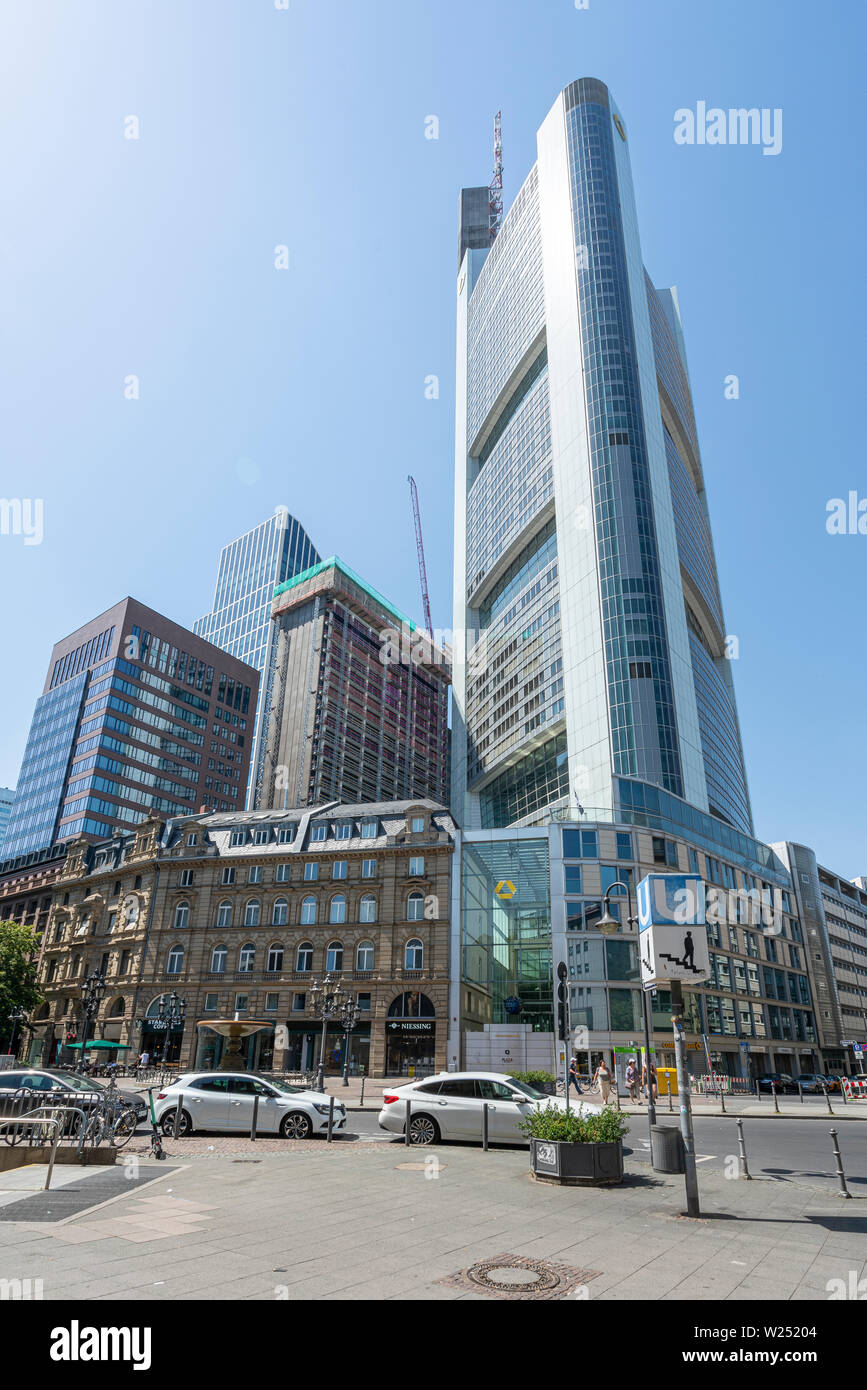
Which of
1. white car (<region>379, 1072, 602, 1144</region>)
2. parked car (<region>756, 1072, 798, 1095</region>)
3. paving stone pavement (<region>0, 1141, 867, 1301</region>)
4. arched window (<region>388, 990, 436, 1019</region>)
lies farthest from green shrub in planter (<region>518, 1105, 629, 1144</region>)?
A: parked car (<region>756, 1072, 798, 1095</region>)

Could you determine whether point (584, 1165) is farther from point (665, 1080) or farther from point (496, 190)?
point (496, 190)

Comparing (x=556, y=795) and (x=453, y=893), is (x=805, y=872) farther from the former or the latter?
(x=453, y=893)

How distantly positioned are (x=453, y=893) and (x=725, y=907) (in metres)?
31.4

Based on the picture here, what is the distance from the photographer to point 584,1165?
40.8 feet

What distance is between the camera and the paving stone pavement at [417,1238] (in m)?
6.59

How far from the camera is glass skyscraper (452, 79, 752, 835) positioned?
78125 mm

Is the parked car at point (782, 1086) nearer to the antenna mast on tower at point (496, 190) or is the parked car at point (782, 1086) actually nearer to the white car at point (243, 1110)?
the white car at point (243, 1110)

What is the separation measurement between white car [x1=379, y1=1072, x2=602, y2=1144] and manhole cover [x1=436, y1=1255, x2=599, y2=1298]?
10436mm

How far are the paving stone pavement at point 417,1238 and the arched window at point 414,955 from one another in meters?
35.4

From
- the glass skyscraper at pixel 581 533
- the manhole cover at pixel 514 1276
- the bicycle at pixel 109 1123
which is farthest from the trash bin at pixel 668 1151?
the glass skyscraper at pixel 581 533

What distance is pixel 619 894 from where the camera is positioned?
55.5 metres

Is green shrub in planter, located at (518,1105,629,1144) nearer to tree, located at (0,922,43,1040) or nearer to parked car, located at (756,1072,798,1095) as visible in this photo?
parked car, located at (756,1072,798,1095)

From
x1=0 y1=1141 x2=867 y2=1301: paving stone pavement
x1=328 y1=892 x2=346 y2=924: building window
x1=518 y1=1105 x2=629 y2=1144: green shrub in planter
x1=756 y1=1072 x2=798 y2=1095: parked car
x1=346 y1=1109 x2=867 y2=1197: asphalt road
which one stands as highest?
x1=328 y1=892 x2=346 y2=924: building window
